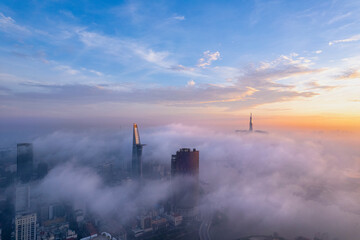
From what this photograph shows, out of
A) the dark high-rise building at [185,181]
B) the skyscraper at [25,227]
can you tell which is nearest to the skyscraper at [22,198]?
the skyscraper at [25,227]

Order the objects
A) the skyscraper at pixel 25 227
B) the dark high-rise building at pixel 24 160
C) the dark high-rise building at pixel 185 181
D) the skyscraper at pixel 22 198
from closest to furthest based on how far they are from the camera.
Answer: the skyscraper at pixel 25 227
the skyscraper at pixel 22 198
the dark high-rise building at pixel 185 181
the dark high-rise building at pixel 24 160

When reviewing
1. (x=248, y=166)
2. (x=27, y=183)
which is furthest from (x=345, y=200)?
(x=27, y=183)

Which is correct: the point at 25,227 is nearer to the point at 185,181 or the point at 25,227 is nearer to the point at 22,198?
the point at 22,198

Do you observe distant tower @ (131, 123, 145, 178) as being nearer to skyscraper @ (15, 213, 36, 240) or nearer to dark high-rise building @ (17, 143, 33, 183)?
dark high-rise building @ (17, 143, 33, 183)

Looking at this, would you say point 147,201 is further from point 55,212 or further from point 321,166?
point 321,166

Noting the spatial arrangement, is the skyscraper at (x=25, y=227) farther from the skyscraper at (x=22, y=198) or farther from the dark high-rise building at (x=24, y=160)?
the dark high-rise building at (x=24, y=160)

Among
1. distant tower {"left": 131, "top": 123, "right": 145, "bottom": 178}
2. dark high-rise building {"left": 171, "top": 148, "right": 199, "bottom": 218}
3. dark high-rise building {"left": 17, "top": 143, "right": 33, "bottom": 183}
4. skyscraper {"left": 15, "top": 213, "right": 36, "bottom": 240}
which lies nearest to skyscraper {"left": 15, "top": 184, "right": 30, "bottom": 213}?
dark high-rise building {"left": 17, "top": 143, "right": 33, "bottom": 183}
